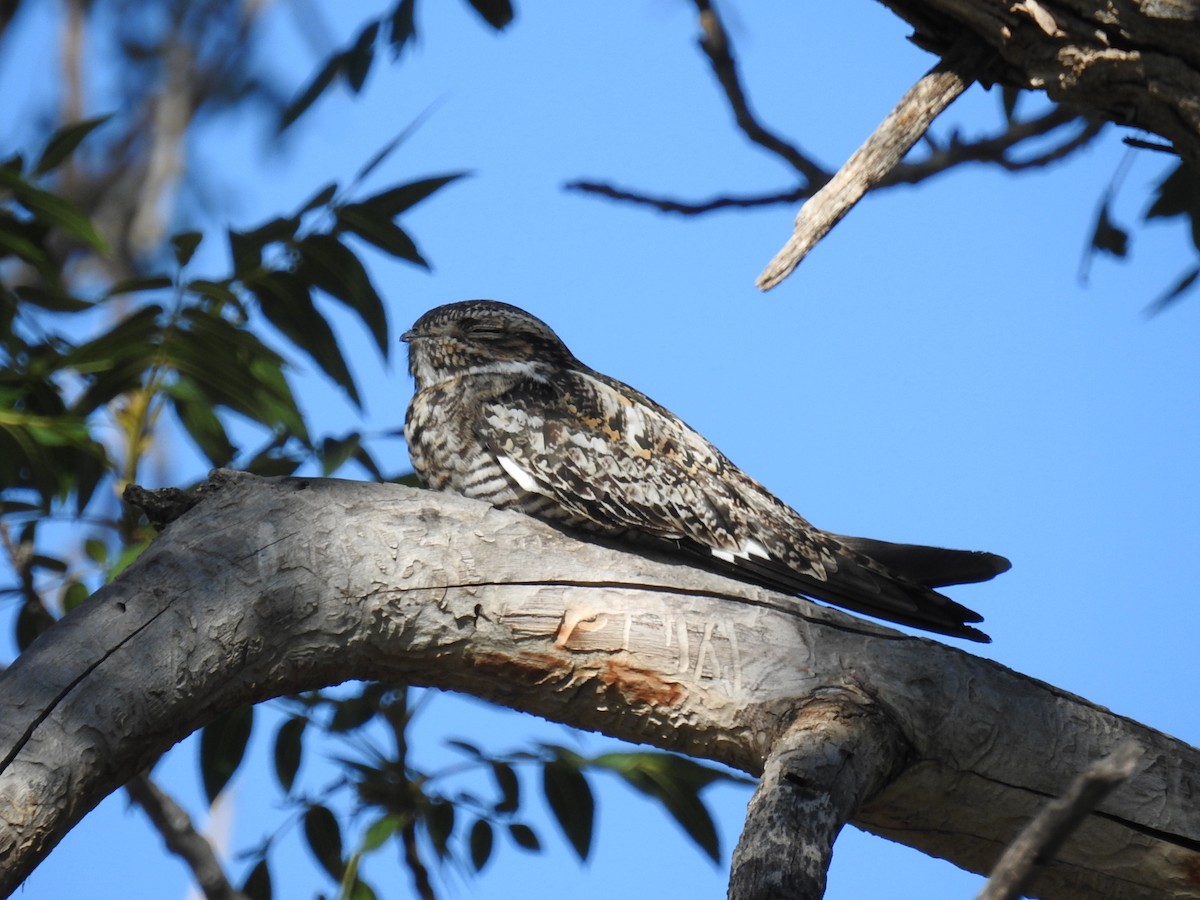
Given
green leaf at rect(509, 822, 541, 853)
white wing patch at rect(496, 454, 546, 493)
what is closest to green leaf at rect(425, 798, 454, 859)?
green leaf at rect(509, 822, 541, 853)

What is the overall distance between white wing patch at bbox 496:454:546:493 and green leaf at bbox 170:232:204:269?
97 cm

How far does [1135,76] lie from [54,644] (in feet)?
8.59

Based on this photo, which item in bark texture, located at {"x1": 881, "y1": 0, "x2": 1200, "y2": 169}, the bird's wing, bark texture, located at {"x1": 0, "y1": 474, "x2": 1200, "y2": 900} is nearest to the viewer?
bark texture, located at {"x1": 0, "y1": 474, "x2": 1200, "y2": 900}

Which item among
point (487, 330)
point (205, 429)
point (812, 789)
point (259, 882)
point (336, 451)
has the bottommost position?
point (812, 789)

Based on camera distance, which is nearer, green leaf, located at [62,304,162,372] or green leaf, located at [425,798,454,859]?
green leaf, located at [62,304,162,372]

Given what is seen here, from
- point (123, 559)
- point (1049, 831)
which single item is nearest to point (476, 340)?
point (123, 559)

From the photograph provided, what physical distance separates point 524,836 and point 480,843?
146 millimetres

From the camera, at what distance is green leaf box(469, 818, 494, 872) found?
3918mm

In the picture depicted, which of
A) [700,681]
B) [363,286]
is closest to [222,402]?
[363,286]

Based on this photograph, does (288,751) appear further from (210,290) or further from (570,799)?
(210,290)

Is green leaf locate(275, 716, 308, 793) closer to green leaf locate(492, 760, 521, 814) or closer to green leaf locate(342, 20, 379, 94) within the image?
green leaf locate(492, 760, 521, 814)

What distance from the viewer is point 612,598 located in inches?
109

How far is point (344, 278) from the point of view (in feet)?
12.2

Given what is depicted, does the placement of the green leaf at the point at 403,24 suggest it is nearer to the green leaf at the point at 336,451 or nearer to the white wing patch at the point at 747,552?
the green leaf at the point at 336,451
